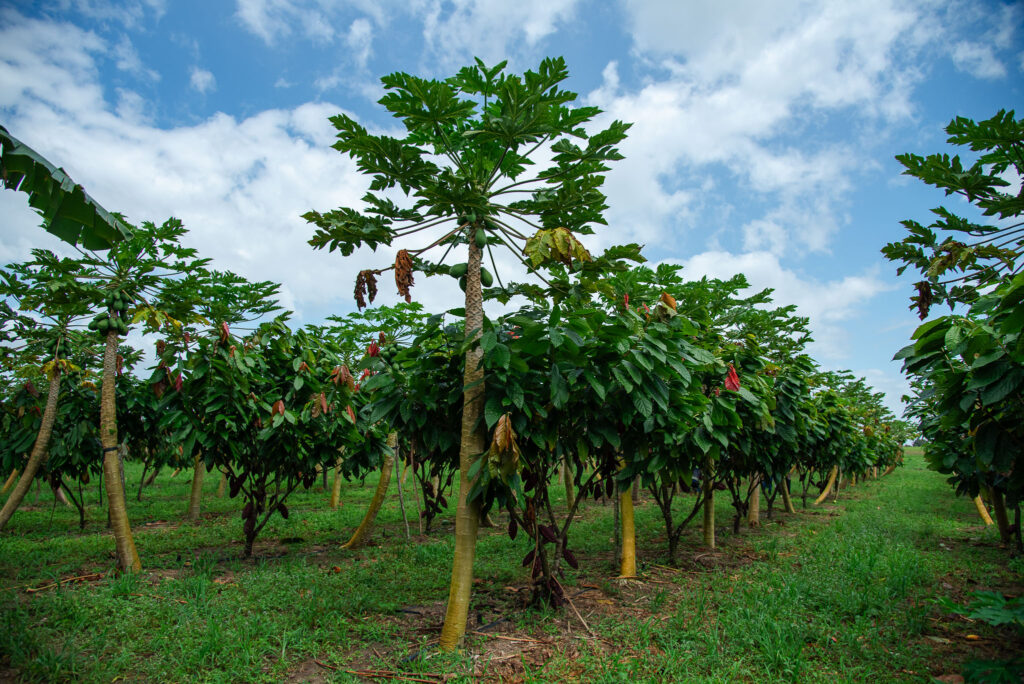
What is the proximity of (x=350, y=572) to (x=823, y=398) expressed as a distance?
29.4 ft

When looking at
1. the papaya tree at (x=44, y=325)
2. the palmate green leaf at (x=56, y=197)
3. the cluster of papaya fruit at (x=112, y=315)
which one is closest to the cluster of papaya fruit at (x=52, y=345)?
the papaya tree at (x=44, y=325)

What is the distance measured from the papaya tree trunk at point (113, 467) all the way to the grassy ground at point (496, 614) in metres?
0.22

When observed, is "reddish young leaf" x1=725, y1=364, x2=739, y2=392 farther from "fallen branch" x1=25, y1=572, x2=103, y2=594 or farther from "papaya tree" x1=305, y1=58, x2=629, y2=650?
"fallen branch" x1=25, y1=572, x2=103, y2=594

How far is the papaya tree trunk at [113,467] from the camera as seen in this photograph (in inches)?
210

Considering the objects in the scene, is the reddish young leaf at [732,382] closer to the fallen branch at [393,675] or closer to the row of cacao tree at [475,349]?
the row of cacao tree at [475,349]

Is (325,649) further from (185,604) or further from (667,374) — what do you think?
(667,374)

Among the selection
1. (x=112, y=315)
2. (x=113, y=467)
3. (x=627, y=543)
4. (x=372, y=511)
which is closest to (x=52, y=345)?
(x=112, y=315)

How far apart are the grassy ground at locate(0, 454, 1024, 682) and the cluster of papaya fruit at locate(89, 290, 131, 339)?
249 cm

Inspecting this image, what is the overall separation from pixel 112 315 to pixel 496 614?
16.0 feet

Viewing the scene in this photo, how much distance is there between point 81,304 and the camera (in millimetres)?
5383

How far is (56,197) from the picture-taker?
3.48 metres

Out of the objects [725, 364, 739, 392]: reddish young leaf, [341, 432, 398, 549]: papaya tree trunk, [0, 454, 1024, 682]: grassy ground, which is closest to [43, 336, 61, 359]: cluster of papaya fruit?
[0, 454, 1024, 682]: grassy ground

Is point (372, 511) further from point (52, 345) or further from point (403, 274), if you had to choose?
point (403, 274)

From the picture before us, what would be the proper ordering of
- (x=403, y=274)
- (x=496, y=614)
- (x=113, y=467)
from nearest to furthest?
1. (x=403, y=274)
2. (x=496, y=614)
3. (x=113, y=467)
